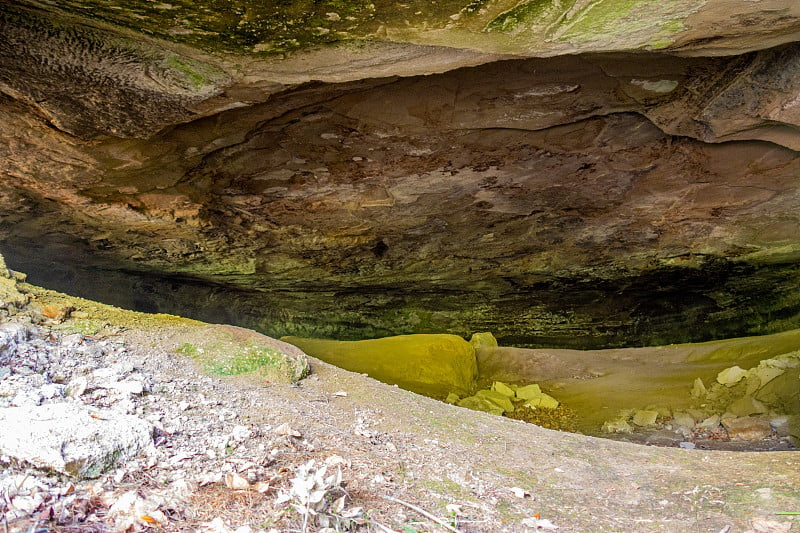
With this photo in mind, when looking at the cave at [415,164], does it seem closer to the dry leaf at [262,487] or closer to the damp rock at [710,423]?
the damp rock at [710,423]

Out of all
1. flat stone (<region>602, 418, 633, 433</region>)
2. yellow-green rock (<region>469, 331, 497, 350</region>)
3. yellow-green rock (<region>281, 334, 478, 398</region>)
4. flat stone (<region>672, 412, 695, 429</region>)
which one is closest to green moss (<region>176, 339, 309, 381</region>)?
yellow-green rock (<region>281, 334, 478, 398</region>)

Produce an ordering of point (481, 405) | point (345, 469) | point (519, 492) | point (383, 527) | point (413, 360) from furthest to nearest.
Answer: point (413, 360), point (481, 405), point (519, 492), point (345, 469), point (383, 527)

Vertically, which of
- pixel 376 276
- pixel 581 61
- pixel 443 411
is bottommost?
pixel 376 276

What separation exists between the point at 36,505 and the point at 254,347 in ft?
4.73

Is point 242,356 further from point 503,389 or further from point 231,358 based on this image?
point 503,389

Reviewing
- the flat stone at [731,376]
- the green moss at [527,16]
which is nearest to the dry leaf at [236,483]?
the green moss at [527,16]

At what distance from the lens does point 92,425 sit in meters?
1.60

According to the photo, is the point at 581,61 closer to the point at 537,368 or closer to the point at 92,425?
the point at 92,425

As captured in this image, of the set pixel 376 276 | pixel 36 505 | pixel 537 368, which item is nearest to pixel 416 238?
pixel 376 276

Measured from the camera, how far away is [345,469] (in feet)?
5.67

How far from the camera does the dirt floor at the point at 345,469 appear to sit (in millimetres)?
1372

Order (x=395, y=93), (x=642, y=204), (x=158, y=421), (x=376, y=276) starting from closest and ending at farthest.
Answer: (x=158, y=421)
(x=395, y=93)
(x=642, y=204)
(x=376, y=276)

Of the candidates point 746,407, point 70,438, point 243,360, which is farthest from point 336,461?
point 746,407

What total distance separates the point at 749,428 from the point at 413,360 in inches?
107
